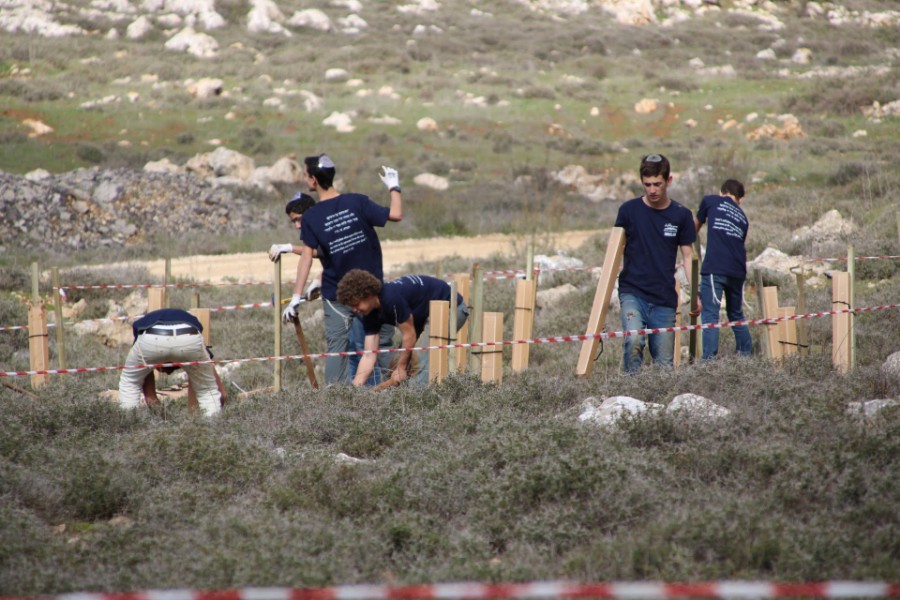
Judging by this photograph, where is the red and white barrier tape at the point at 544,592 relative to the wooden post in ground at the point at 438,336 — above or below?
below

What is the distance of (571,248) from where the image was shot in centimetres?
1611

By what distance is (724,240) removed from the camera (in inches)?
313

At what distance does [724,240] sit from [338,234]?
2.90 metres

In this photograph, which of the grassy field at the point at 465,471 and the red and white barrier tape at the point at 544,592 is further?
the grassy field at the point at 465,471

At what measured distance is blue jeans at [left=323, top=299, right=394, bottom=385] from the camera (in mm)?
7352

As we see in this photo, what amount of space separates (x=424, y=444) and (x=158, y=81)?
3503 centimetres

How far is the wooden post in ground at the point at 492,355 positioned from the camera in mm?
7328

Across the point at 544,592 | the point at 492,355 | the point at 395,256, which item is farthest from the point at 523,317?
the point at 395,256

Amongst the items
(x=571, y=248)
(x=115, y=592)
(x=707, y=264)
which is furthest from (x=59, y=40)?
(x=115, y=592)

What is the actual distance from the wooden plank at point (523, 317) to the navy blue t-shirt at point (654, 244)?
805 mm

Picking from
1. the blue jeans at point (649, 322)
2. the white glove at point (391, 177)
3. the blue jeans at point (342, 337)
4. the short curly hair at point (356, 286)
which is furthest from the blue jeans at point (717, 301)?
the short curly hair at point (356, 286)

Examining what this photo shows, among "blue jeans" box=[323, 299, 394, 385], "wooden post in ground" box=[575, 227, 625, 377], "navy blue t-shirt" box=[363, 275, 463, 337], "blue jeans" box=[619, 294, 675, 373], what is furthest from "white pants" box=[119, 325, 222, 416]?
"blue jeans" box=[619, 294, 675, 373]

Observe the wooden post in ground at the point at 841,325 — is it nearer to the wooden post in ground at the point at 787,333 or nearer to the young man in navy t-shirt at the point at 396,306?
the wooden post in ground at the point at 787,333

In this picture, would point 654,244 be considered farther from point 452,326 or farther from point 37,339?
point 37,339
